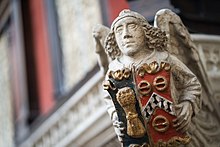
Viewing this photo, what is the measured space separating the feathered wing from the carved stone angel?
0.17 meters

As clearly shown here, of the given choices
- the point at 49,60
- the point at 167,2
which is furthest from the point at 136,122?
the point at 49,60

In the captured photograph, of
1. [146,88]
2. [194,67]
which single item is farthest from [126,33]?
[194,67]

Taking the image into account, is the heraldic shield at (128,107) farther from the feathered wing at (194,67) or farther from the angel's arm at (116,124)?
the feathered wing at (194,67)

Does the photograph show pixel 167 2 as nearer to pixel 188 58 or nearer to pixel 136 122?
pixel 188 58

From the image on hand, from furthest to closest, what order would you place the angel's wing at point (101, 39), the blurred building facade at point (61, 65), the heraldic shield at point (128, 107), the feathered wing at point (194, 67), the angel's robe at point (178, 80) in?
the blurred building facade at point (61, 65) → the angel's wing at point (101, 39) → the feathered wing at point (194, 67) → the angel's robe at point (178, 80) → the heraldic shield at point (128, 107)

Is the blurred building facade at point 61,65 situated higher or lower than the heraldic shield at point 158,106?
higher

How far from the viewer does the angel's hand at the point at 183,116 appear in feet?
5.59

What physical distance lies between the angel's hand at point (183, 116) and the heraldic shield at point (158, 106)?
15mm

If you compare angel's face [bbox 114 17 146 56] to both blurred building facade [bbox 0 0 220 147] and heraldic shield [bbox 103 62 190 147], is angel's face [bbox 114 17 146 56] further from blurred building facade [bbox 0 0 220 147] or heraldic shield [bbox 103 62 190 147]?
blurred building facade [bbox 0 0 220 147]

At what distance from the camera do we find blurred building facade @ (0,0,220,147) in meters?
2.50

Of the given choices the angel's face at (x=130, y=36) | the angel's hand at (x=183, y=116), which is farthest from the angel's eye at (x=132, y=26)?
the angel's hand at (x=183, y=116)

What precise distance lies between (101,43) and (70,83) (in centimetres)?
138

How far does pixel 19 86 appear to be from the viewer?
4.33 metres

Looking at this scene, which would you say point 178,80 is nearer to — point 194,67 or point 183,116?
point 183,116
